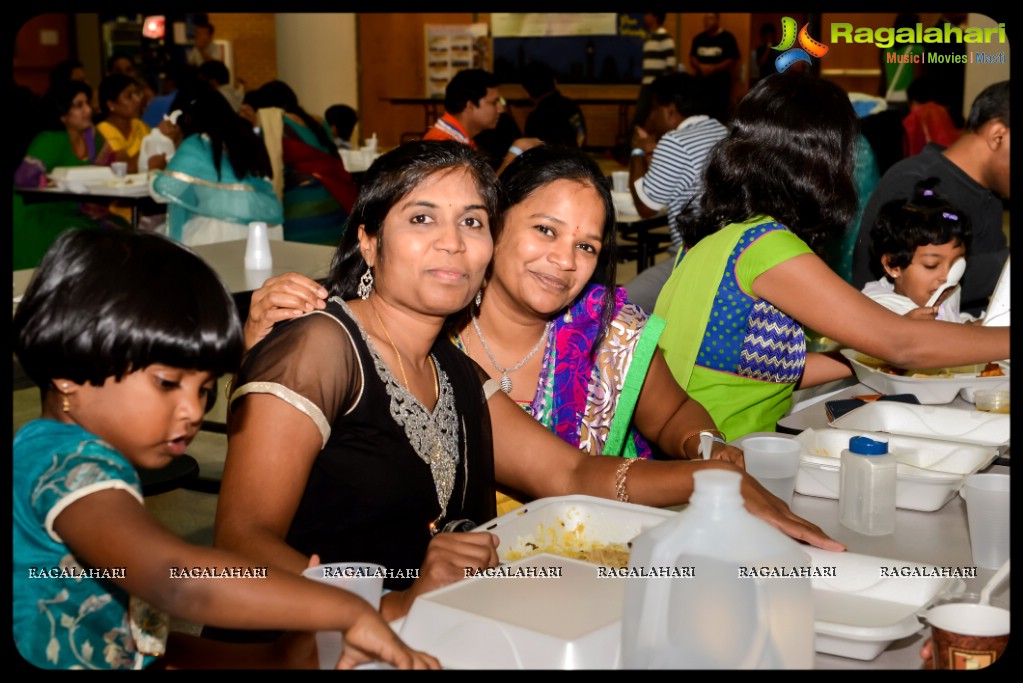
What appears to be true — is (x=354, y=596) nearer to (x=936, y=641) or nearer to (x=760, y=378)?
(x=936, y=641)

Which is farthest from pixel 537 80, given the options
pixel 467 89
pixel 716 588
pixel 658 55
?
pixel 658 55

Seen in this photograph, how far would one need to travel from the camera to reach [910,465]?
1.85 meters

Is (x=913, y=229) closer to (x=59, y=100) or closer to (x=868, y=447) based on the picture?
(x=868, y=447)

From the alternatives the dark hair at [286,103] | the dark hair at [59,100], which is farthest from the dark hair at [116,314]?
the dark hair at [59,100]

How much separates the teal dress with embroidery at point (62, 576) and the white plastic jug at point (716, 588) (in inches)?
23.7

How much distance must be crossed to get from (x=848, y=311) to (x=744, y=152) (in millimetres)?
483

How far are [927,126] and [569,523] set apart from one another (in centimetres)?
667

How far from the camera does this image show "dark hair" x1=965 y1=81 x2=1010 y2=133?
3576 mm

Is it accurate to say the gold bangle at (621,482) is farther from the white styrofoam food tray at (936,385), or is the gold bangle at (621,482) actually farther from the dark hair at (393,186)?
the white styrofoam food tray at (936,385)

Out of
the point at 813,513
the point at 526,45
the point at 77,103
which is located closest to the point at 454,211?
the point at 813,513

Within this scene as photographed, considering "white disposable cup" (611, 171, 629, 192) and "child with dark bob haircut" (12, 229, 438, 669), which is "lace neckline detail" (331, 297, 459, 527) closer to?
"child with dark bob haircut" (12, 229, 438, 669)

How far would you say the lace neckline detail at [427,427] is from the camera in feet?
5.71

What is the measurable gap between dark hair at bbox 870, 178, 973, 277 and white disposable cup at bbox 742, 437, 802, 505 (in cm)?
154

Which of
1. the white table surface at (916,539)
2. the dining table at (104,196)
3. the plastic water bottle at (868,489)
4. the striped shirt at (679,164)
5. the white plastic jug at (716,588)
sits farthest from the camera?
the dining table at (104,196)
